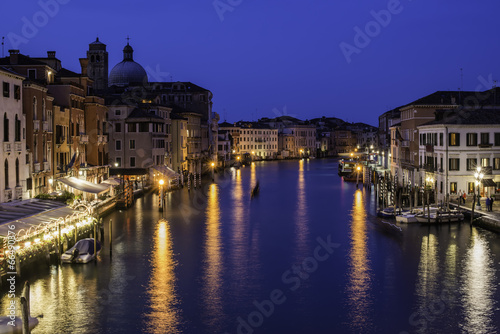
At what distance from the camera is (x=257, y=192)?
50.2 metres

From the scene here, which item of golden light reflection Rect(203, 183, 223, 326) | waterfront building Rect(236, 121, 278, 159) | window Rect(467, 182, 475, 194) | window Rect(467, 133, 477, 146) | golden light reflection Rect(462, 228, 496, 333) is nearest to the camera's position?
golden light reflection Rect(462, 228, 496, 333)

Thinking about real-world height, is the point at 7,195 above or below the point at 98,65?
below

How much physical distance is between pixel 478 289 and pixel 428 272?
2352mm

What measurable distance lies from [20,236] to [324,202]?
26350 mm

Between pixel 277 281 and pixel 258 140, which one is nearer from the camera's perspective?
pixel 277 281

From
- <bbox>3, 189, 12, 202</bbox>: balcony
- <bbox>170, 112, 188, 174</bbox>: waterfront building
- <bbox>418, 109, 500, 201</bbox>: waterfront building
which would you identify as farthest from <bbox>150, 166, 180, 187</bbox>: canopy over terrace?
<bbox>3, 189, 12, 202</bbox>: balcony

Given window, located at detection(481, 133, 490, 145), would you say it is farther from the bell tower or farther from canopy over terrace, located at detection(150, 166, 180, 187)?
the bell tower

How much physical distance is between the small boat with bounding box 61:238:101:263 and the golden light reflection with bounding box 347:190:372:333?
28.5 feet

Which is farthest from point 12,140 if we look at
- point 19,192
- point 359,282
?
point 359,282

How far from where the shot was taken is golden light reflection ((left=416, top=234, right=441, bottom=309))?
60.6 feet

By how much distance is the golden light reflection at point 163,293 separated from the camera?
53.3 ft

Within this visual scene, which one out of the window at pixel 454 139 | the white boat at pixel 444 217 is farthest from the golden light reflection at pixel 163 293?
the window at pixel 454 139

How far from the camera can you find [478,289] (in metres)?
19.1

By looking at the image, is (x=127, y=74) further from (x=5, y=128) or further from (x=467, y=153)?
(x=5, y=128)
